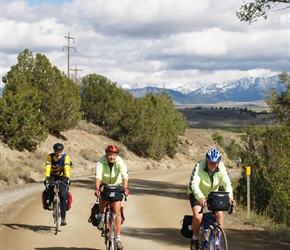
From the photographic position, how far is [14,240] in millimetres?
11328

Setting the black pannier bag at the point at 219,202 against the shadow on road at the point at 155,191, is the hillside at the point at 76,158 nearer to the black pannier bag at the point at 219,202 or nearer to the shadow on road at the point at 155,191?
the shadow on road at the point at 155,191

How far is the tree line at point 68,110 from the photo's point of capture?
34.7 meters

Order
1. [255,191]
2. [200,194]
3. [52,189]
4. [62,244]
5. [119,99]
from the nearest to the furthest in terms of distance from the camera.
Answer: [200,194] < [62,244] < [52,189] < [255,191] < [119,99]

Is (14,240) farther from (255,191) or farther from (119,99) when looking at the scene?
(119,99)

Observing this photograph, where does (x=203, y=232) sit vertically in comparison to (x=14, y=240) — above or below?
above

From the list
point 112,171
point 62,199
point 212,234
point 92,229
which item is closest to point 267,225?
point 92,229

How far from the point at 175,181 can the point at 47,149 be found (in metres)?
11.7

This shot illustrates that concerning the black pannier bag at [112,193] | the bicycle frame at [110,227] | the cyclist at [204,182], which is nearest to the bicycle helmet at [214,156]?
the cyclist at [204,182]

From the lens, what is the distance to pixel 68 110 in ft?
142

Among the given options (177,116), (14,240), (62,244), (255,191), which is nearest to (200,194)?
(62,244)

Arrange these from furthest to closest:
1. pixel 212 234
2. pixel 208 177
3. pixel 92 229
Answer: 1. pixel 92 229
2. pixel 208 177
3. pixel 212 234

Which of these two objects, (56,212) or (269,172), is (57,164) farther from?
(269,172)

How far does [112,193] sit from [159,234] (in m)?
3.75

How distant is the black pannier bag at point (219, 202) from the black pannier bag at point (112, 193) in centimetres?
188
